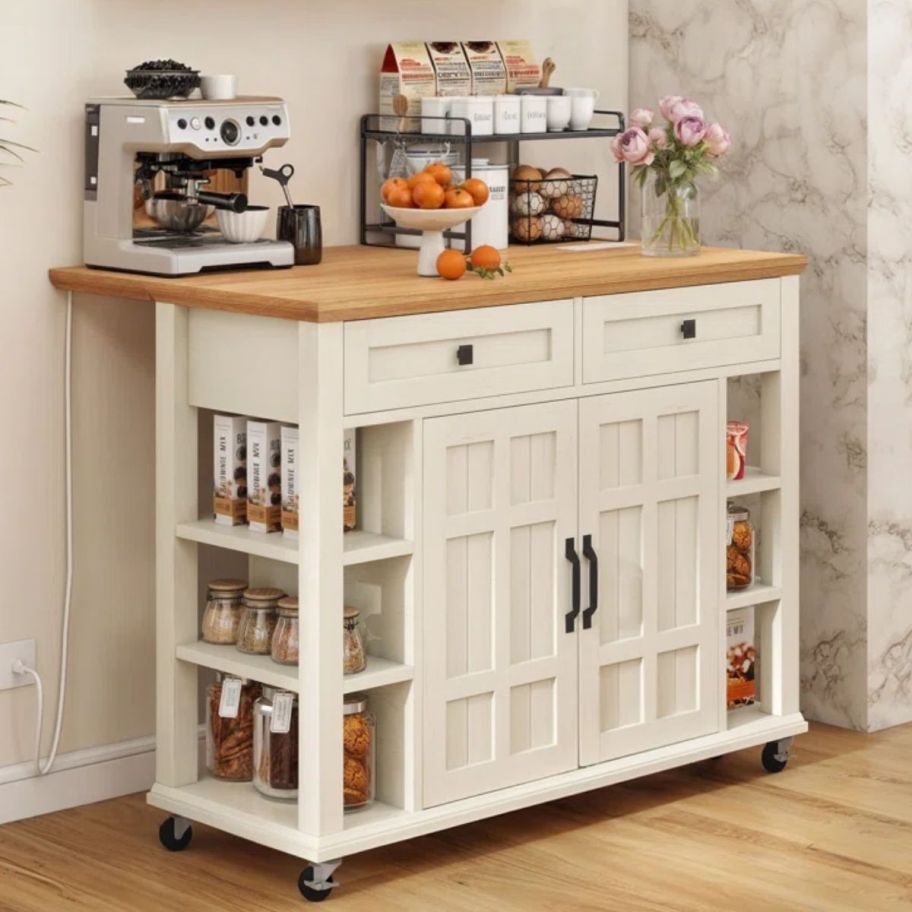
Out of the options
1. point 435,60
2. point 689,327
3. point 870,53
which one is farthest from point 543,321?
point 870,53

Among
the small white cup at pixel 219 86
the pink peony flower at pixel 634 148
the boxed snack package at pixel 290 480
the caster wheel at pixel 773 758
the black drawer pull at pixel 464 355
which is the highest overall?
the small white cup at pixel 219 86

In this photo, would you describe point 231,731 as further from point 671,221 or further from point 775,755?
point 671,221

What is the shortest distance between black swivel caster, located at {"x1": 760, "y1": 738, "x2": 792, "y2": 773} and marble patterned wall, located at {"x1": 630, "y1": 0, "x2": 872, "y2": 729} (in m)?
0.31

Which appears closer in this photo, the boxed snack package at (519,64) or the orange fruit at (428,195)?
the orange fruit at (428,195)

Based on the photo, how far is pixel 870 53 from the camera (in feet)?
12.6

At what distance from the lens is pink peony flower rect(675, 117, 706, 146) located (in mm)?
3637

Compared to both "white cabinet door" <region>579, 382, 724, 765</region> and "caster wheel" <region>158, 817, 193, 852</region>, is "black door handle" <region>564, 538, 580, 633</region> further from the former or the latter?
"caster wheel" <region>158, 817, 193, 852</region>

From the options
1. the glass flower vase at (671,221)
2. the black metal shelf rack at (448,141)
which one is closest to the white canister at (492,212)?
the black metal shelf rack at (448,141)

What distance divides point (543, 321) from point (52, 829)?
1267 mm

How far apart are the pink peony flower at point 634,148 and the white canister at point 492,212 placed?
0.84ft

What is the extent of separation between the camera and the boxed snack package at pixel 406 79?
3.76 meters

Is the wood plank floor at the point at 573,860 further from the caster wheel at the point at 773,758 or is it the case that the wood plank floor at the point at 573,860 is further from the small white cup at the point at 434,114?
the small white cup at the point at 434,114

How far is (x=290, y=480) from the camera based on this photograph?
10.4 ft

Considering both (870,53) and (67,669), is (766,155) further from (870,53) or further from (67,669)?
(67,669)
